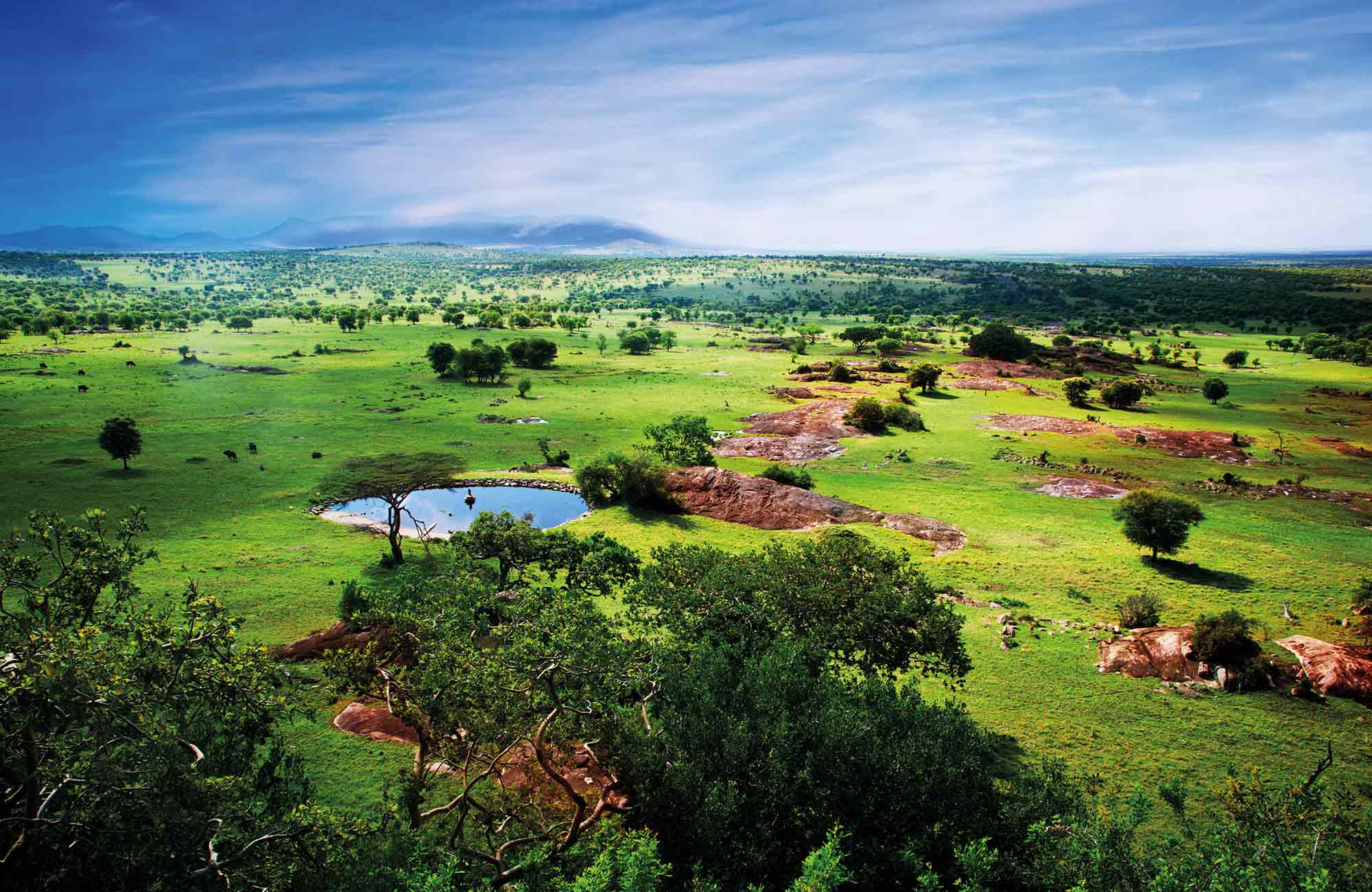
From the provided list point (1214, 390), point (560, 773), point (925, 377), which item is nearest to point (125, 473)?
point (560, 773)

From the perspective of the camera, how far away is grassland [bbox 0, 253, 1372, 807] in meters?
22.0

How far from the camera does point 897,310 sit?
18638 centimetres

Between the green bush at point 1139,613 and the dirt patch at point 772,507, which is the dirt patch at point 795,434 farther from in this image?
the green bush at point 1139,613

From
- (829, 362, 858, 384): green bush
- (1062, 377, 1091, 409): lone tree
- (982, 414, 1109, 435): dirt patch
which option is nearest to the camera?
(982, 414, 1109, 435): dirt patch

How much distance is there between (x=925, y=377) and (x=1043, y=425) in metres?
19.4

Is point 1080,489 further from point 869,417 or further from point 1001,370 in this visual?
point 1001,370

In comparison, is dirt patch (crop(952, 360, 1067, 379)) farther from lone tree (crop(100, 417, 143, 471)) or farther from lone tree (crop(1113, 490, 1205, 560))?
lone tree (crop(100, 417, 143, 471))

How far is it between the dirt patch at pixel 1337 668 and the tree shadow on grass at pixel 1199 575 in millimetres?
6744

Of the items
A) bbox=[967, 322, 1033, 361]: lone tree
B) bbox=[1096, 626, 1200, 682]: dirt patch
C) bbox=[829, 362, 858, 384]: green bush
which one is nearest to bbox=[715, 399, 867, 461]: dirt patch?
bbox=[829, 362, 858, 384]: green bush

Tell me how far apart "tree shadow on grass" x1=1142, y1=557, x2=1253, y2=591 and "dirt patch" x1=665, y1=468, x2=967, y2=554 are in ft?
30.6

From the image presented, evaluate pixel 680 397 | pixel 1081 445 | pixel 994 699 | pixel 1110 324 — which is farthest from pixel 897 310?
pixel 994 699

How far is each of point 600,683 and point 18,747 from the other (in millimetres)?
10091

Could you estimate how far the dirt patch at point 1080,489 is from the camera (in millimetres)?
47219

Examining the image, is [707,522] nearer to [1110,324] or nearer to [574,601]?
[574,601]
